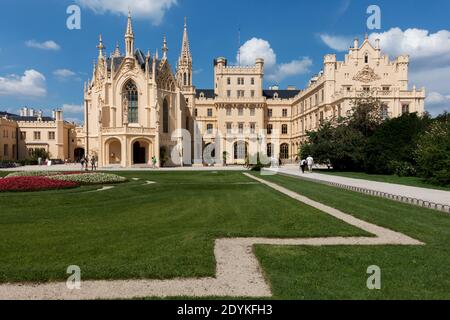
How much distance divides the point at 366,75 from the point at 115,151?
43.6 m

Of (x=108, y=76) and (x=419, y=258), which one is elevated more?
(x=108, y=76)

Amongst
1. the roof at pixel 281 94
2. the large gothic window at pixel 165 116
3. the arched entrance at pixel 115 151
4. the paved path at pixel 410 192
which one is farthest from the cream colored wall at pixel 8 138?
the paved path at pixel 410 192

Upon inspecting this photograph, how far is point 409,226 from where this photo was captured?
30.9 ft

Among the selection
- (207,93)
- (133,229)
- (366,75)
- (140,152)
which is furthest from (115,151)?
(133,229)

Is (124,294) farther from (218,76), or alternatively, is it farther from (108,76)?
(218,76)

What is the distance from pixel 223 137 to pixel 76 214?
5554 centimetres

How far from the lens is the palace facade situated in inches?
1949

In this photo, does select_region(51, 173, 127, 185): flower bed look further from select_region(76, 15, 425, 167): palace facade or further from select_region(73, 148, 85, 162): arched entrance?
select_region(73, 148, 85, 162): arched entrance

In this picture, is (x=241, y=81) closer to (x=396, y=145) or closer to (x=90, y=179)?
(x=396, y=145)

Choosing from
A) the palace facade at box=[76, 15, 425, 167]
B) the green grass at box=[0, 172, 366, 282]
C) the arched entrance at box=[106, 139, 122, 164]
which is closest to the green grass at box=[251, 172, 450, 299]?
the green grass at box=[0, 172, 366, 282]

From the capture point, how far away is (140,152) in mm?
52125

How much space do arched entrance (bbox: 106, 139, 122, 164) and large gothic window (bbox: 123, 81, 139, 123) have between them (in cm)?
427
